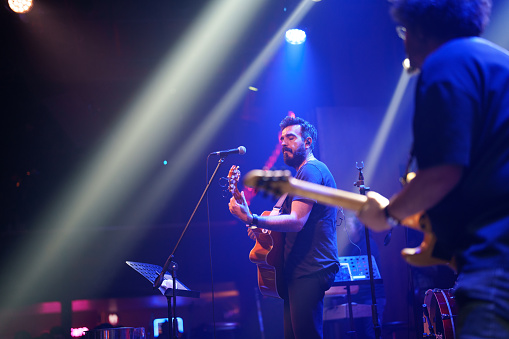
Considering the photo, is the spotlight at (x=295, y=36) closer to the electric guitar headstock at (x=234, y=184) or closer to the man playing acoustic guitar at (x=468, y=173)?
the electric guitar headstock at (x=234, y=184)

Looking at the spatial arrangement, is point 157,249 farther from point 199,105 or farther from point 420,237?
point 420,237

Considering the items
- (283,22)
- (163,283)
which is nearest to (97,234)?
(163,283)

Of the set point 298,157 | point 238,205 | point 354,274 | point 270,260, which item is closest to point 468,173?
point 270,260

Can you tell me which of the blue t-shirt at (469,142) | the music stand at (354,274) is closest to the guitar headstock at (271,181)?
the blue t-shirt at (469,142)

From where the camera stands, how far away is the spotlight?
23.9ft

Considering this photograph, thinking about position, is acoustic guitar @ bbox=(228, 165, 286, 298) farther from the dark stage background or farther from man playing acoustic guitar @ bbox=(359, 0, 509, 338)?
the dark stage background

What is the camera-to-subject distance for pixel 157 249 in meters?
8.27

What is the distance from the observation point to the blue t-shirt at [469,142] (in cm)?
147

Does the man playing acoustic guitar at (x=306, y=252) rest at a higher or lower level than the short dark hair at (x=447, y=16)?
lower

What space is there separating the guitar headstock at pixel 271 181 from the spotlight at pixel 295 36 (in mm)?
5750

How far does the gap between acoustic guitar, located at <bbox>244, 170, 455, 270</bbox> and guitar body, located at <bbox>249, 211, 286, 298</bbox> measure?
1.94m

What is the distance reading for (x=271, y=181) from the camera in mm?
1954

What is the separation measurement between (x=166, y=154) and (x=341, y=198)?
22.9ft

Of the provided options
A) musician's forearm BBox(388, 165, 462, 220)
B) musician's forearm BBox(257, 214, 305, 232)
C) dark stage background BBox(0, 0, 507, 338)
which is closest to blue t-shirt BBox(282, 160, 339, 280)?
musician's forearm BBox(257, 214, 305, 232)
